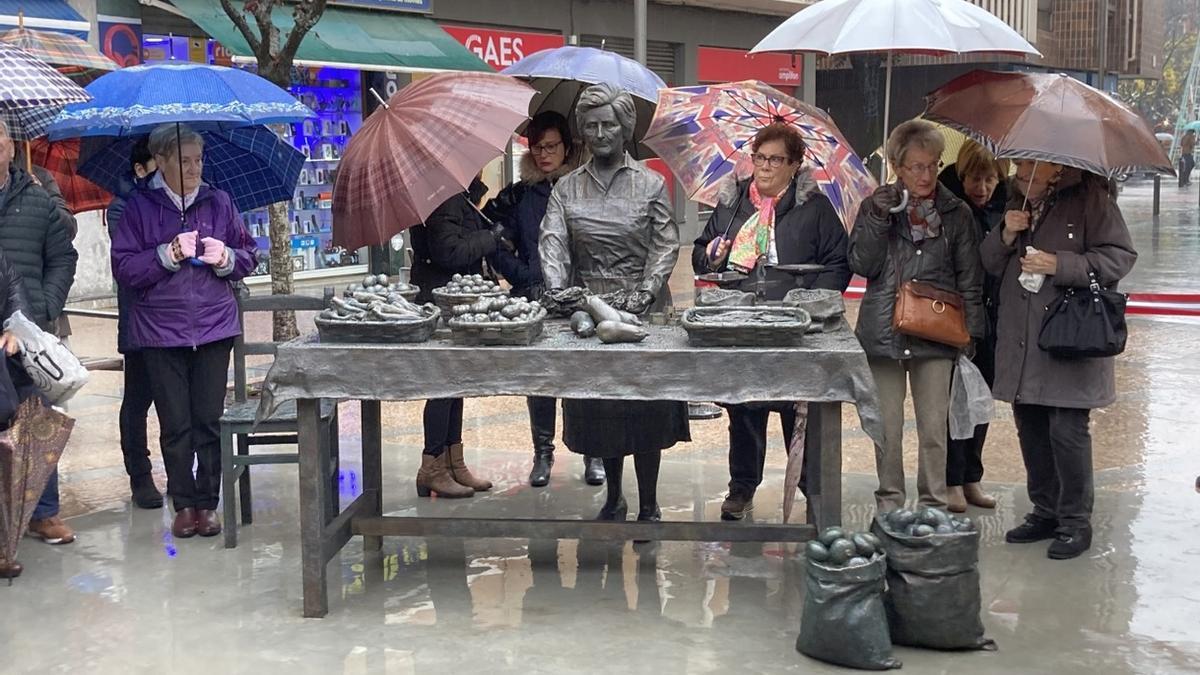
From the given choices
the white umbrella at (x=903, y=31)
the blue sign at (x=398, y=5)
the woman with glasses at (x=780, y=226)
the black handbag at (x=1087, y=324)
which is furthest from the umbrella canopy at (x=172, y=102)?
the blue sign at (x=398, y=5)

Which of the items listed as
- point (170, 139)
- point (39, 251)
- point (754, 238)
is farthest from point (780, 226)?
point (39, 251)

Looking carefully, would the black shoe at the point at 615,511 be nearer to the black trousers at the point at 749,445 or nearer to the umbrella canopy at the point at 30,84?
the black trousers at the point at 749,445

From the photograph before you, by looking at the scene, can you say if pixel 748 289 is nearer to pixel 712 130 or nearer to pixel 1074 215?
pixel 712 130

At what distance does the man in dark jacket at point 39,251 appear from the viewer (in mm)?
6094

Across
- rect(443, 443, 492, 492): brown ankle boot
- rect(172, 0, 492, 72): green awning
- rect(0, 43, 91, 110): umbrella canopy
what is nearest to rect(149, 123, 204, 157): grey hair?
rect(0, 43, 91, 110): umbrella canopy

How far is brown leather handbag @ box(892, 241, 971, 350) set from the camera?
19.3ft

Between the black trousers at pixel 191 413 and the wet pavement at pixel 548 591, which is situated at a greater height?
the black trousers at pixel 191 413

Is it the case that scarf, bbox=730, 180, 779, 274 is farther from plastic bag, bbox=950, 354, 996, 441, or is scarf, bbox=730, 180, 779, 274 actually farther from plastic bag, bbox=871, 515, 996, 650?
plastic bag, bbox=871, 515, 996, 650

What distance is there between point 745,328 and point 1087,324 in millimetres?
1631

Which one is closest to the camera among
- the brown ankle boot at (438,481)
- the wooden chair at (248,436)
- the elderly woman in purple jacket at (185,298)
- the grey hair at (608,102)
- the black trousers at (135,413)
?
the grey hair at (608,102)

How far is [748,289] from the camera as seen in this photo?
6059 millimetres

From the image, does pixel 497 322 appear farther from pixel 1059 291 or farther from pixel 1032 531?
pixel 1032 531

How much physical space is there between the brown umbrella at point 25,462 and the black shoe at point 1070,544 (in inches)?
168

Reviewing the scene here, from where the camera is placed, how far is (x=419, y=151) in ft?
A: 19.0
